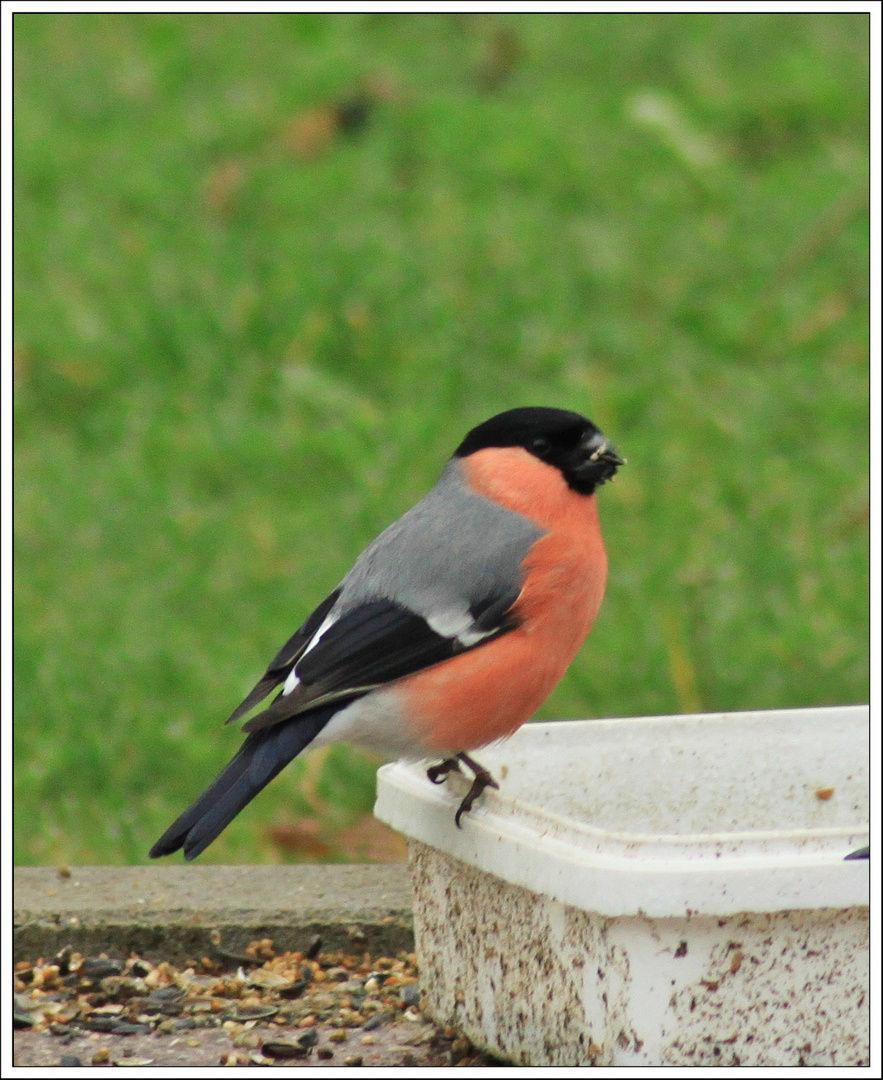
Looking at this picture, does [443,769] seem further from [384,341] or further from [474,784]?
[384,341]

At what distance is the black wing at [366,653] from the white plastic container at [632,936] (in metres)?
0.22

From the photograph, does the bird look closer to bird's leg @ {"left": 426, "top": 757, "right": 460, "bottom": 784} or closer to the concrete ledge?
bird's leg @ {"left": 426, "top": 757, "right": 460, "bottom": 784}

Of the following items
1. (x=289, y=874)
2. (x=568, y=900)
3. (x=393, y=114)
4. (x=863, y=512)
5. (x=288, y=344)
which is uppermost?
(x=393, y=114)

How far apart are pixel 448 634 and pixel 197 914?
0.85 meters

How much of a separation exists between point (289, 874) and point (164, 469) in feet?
7.41

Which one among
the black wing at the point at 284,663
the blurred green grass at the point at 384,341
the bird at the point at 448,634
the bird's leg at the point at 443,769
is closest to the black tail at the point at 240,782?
the bird at the point at 448,634

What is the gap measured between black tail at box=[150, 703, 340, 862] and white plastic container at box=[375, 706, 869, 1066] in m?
0.23

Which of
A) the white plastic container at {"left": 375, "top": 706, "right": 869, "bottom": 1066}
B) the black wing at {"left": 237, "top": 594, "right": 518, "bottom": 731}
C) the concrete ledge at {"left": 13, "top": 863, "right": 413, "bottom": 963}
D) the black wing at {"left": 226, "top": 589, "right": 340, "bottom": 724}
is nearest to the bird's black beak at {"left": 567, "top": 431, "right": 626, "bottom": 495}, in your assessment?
the black wing at {"left": 237, "top": 594, "right": 518, "bottom": 731}

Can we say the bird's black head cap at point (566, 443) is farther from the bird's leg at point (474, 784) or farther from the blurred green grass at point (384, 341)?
the blurred green grass at point (384, 341)

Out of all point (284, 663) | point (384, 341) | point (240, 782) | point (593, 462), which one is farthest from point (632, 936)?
point (384, 341)

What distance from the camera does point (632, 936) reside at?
2492 mm

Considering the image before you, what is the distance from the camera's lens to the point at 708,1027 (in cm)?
250

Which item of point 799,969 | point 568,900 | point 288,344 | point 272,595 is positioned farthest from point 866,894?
point 288,344

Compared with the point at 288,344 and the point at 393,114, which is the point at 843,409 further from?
the point at 393,114
